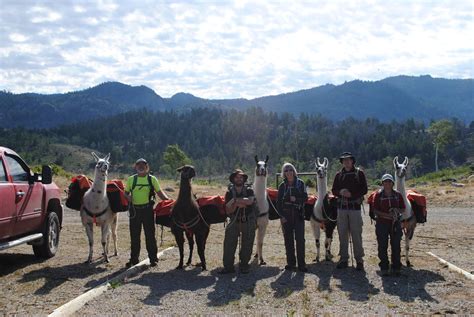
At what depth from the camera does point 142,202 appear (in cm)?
1053

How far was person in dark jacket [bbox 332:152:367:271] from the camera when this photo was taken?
10.2m

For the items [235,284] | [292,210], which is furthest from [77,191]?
[292,210]

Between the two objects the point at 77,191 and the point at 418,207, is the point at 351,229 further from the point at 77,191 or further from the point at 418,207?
the point at 77,191

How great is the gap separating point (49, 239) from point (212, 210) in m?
3.88

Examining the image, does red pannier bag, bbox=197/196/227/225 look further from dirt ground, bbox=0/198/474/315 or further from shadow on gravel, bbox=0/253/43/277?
shadow on gravel, bbox=0/253/43/277

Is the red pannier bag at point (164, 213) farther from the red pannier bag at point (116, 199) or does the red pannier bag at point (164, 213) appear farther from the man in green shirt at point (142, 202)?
the red pannier bag at point (116, 199)

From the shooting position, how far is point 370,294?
8281 mm

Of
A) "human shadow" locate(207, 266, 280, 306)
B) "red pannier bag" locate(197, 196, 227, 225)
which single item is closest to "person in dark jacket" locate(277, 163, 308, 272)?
"human shadow" locate(207, 266, 280, 306)

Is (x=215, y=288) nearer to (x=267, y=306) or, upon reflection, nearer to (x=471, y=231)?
(x=267, y=306)

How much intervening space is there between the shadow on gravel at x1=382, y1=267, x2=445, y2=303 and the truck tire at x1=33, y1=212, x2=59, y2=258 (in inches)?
283

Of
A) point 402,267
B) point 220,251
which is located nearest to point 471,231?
point 402,267

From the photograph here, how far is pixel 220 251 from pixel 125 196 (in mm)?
3561

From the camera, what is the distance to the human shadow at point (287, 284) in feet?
27.2

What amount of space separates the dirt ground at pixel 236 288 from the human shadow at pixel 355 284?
0.02 meters
